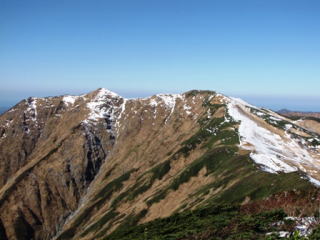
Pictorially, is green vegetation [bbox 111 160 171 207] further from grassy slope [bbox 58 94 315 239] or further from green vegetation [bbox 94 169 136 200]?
green vegetation [bbox 94 169 136 200]

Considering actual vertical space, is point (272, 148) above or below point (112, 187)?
above

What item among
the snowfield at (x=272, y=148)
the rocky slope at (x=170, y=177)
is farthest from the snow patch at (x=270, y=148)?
the rocky slope at (x=170, y=177)

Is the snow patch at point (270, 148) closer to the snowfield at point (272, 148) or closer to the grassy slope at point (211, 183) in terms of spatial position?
the snowfield at point (272, 148)

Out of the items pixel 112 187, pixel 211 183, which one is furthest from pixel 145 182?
pixel 211 183

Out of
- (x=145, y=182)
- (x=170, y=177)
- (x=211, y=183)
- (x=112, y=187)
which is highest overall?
(x=211, y=183)

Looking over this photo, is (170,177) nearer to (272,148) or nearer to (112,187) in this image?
(112,187)

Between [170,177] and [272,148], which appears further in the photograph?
[170,177]

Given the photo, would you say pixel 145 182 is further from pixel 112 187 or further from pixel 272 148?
pixel 272 148

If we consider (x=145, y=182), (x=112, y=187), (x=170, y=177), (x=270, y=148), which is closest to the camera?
(x=270, y=148)

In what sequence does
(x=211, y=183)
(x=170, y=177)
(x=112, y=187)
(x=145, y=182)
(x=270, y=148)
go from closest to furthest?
(x=211, y=183) < (x=270, y=148) < (x=170, y=177) < (x=145, y=182) < (x=112, y=187)

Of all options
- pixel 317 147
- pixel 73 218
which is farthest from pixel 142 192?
pixel 317 147

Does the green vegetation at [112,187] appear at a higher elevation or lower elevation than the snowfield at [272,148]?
lower

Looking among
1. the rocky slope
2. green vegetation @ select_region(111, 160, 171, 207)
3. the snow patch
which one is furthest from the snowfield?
green vegetation @ select_region(111, 160, 171, 207)
